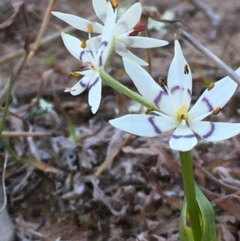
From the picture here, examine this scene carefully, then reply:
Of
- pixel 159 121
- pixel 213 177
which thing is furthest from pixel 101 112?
pixel 159 121

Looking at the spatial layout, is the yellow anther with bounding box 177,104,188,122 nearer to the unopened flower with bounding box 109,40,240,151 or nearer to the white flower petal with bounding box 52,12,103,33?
the unopened flower with bounding box 109,40,240,151

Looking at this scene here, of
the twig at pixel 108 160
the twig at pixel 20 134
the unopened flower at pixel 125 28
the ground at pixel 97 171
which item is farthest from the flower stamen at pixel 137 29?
the twig at pixel 20 134

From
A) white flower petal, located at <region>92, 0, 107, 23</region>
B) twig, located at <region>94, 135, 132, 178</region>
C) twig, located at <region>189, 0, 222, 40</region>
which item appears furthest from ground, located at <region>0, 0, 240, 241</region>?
white flower petal, located at <region>92, 0, 107, 23</region>

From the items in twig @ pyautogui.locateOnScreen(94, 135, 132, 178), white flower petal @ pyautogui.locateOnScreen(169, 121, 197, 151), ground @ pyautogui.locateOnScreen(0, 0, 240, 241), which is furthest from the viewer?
twig @ pyautogui.locateOnScreen(94, 135, 132, 178)

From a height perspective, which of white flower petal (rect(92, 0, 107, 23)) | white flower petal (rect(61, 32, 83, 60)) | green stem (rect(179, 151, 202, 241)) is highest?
white flower petal (rect(92, 0, 107, 23))

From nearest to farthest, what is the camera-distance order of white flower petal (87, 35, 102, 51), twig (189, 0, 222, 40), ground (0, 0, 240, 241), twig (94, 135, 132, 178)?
white flower petal (87, 35, 102, 51)
ground (0, 0, 240, 241)
twig (94, 135, 132, 178)
twig (189, 0, 222, 40)

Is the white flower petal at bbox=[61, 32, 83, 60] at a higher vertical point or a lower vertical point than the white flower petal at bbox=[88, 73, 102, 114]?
lower
